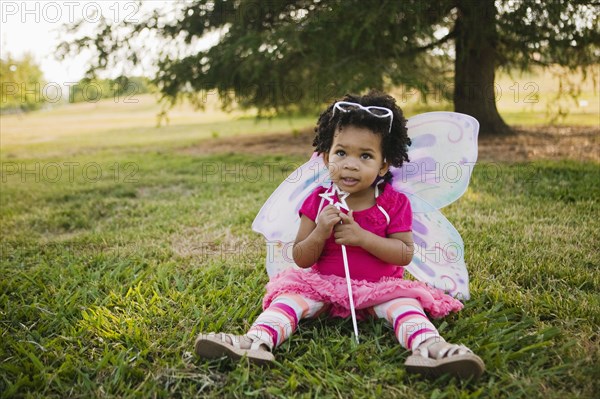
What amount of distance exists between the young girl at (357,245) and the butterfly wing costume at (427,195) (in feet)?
0.49

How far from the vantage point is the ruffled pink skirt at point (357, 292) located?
219 centimetres

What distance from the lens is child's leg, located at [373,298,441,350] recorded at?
1971 millimetres

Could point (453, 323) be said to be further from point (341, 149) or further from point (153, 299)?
point (153, 299)

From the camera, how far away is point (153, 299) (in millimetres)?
2602

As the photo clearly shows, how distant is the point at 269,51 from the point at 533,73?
4.74 m

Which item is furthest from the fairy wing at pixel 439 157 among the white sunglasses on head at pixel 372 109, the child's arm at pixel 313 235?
the child's arm at pixel 313 235

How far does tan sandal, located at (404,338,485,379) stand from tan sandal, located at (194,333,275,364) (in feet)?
1.86

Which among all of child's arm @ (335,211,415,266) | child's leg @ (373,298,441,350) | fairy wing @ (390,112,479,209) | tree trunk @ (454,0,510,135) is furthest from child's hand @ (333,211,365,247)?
tree trunk @ (454,0,510,135)

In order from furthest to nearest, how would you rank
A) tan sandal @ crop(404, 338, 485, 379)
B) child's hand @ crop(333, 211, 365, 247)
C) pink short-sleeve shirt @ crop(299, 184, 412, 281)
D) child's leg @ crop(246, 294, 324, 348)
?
pink short-sleeve shirt @ crop(299, 184, 412, 281) → child's hand @ crop(333, 211, 365, 247) → child's leg @ crop(246, 294, 324, 348) → tan sandal @ crop(404, 338, 485, 379)

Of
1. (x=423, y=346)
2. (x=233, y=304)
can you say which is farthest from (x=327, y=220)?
(x=233, y=304)

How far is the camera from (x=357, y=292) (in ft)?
7.29

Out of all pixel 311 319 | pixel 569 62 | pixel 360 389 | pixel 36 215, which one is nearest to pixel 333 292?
pixel 311 319

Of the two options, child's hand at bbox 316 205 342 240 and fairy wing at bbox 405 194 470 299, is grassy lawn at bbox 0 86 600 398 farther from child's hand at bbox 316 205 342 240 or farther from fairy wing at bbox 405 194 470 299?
child's hand at bbox 316 205 342 240

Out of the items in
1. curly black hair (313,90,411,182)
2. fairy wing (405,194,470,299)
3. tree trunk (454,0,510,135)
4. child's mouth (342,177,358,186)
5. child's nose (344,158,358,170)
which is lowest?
fairy wing (405,194,470,299)
